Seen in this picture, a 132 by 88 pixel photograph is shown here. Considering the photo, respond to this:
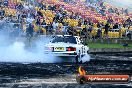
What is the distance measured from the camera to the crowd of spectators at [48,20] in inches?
2751

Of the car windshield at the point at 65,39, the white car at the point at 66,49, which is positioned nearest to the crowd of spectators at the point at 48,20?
the car windshield at the point at 65,39

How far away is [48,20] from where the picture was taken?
7925 cm

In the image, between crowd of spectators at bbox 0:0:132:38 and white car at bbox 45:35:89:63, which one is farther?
crowd of spectators at bbox 0:0:132:38

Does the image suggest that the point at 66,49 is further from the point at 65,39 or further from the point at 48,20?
the point at 48,20

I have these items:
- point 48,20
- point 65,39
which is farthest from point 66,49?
point 48,20

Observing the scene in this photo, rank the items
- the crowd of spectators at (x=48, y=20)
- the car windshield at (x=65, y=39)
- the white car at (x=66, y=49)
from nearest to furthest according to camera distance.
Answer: the white car at (x=66, y=49) → the car windshield at (x=65, y=39) → the crowd of spectators at (x=48, y=20)

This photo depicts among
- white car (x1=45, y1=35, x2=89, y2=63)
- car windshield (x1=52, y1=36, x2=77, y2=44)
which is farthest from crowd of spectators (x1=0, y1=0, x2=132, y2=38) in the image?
white car (x1=45, y1=35, x2=89, y2=63)

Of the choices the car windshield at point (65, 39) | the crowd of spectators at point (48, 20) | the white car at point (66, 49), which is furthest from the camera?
the crowd of spectators at point (48, 20)

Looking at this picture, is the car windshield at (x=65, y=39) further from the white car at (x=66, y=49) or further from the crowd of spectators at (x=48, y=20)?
the crowd of spectators at (x=48, y=20)

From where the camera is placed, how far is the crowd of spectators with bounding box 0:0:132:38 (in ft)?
229

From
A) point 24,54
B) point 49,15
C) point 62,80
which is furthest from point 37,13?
point 62,80

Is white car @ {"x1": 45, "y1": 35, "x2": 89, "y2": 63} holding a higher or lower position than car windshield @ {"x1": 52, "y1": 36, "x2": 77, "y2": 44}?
lower

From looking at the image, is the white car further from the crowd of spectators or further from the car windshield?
the crowd of spectators

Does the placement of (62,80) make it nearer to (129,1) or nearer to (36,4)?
(36,4)
